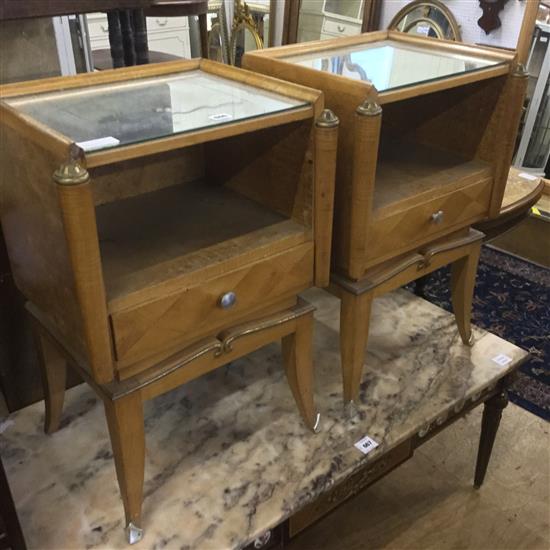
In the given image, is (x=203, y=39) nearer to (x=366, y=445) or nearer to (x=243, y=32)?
(x=366, y=445)

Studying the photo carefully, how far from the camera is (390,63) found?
1112mm

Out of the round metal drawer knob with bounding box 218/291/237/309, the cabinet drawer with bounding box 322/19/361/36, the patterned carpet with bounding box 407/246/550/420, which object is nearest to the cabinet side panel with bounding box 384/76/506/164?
the round metal drawer knob with bounding box 218/291/237/309

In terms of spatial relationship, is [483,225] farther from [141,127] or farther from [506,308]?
[141,127]

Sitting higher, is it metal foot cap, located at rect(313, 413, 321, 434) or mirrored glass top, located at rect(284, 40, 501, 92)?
mirrored glass top, located at rect(284, 40, 501, 92)

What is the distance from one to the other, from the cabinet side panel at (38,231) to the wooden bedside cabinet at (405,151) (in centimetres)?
45

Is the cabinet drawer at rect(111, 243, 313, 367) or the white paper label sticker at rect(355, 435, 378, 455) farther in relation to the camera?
the white paper label sticker at rect(355, 435, 378, 455)

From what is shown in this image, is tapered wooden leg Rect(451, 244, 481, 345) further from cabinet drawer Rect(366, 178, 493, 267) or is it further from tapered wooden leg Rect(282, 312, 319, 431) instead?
tapered wooden leg Rect(282, 312, 319, 431)

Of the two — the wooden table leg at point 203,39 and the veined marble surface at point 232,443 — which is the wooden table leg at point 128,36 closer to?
the wooden table leg at point 203,39

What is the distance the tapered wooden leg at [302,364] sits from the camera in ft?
3.51

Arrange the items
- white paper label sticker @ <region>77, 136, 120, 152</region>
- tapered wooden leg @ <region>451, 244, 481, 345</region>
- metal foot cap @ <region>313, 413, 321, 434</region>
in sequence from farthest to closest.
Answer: tapered wooden leg @ <region>451, 244, 481, 345</region>, metal foot cap @ <region>313, 413, 321, 434</region>, white paper label sticker @ <region>77, 136, 120, 152</region>

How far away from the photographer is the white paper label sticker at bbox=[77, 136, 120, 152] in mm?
712

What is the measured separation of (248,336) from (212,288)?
0.44 ft

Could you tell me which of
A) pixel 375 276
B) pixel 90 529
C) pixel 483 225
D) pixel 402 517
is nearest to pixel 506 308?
pixel 483 225

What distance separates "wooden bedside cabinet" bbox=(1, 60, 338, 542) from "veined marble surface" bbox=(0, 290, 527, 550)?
0.09 m
